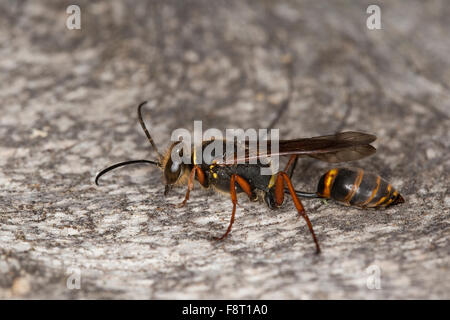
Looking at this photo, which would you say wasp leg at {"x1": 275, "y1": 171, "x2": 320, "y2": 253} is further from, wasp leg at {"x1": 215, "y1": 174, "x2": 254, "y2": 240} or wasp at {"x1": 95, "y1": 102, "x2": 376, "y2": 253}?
wasp leg at {"x1": 215, "y1": 174, "x2": 254, "y2": 240}

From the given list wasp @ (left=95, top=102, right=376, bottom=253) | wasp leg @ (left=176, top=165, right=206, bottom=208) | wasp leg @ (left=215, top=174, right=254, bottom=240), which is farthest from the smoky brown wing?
wasp leg @ (left=176, top=165, right=206, bottom=208)

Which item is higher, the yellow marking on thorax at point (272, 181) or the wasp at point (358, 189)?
the yellow marking on thorax at point (272, 181)

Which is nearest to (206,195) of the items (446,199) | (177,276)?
(177,276)

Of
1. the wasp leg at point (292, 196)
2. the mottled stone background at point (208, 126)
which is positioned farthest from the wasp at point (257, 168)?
the mottled stone background at point (208, 126)

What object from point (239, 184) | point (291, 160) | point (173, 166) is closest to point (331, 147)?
point (291, 160)

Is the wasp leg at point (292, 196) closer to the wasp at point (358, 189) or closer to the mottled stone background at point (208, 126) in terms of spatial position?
the mottled stone background at point (208, 126)

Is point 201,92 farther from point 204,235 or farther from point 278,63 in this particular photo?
point 204,235
